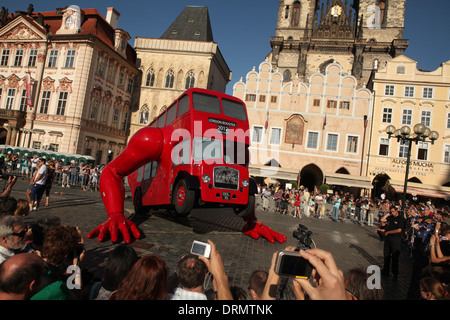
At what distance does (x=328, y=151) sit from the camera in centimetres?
3028

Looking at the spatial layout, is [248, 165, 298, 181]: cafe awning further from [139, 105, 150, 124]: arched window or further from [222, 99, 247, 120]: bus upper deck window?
[222, 99, 247, 120]: bus upper deck window

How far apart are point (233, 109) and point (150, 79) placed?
110ft

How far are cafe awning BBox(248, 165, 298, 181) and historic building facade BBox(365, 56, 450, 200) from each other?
8.02 m

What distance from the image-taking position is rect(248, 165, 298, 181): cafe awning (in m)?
29.6

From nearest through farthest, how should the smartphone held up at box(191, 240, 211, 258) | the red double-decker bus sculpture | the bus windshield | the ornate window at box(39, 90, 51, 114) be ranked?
the smartphone held up at box(191, 240, 211, 258) < the red double-decker bus sculpture < the bus windshield < the ornate window at box(39, 90, 51, 114)

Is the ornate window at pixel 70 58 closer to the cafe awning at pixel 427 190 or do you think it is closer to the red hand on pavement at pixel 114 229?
the red hand on pavement at pixel 114 229

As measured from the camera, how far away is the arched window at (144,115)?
37.8 m

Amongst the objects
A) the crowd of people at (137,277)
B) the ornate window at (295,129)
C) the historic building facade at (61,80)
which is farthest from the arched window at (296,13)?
the crowd of people at (137,277)

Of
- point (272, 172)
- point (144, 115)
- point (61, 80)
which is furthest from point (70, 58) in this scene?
point (272, 172)

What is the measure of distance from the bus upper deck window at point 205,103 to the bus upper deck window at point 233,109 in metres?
0.21

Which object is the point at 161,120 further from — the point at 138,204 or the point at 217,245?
the point at 217,245

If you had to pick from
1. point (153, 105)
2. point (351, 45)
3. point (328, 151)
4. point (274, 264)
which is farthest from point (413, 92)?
point (274, 264)

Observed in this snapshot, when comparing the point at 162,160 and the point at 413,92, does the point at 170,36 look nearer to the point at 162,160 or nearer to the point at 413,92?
the point at 413,92

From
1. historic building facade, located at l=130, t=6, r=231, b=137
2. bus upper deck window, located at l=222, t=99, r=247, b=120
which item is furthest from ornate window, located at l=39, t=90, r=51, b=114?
bus upper deck window, located at l=222, t=99, r=247, b=120
